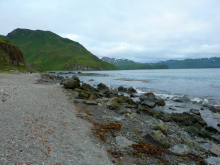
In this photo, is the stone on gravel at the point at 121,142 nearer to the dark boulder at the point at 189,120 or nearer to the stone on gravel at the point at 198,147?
the stone on gravel at the point at 198,147

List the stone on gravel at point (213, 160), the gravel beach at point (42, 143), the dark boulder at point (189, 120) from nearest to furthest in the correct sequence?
the gravel beach at point (42, 143)
the stone on gravel at point (213, 160)
the dark boulder at point (189, 120)

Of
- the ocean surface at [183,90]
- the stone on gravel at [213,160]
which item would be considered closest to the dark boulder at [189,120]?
the ocean surface at [183,90]

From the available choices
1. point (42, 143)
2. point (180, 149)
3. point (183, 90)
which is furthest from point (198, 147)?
point (183, 90)

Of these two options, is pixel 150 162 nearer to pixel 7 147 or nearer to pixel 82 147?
pixel 82 147

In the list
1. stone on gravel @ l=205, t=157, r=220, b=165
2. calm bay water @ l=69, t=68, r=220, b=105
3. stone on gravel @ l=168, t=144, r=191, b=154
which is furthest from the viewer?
calm bay water @ l=69, t=68, r=220, b=105

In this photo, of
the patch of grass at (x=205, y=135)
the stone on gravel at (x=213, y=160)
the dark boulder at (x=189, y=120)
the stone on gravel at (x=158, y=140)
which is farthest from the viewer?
the dark boulder at (x=189, y=120)

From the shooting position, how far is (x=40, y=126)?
21.2 feet

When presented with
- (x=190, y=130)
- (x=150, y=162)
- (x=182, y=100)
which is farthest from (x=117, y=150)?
(x=182, y=100)

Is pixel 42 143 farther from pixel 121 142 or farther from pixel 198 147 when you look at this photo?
pixel 198 147

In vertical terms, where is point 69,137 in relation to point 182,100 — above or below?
above

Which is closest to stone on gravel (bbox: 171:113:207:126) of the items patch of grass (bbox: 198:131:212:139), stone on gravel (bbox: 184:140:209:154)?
patch of grass (bbox: 198:131:212:139)

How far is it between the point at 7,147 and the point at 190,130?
11.9 metres

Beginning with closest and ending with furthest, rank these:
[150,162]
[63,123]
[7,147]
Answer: [7,147]
[150,162]
[63,123]

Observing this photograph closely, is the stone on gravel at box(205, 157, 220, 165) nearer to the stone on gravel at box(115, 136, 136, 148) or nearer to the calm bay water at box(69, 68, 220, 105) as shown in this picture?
the stone on gravel at box(115, 136, 136, 148)
